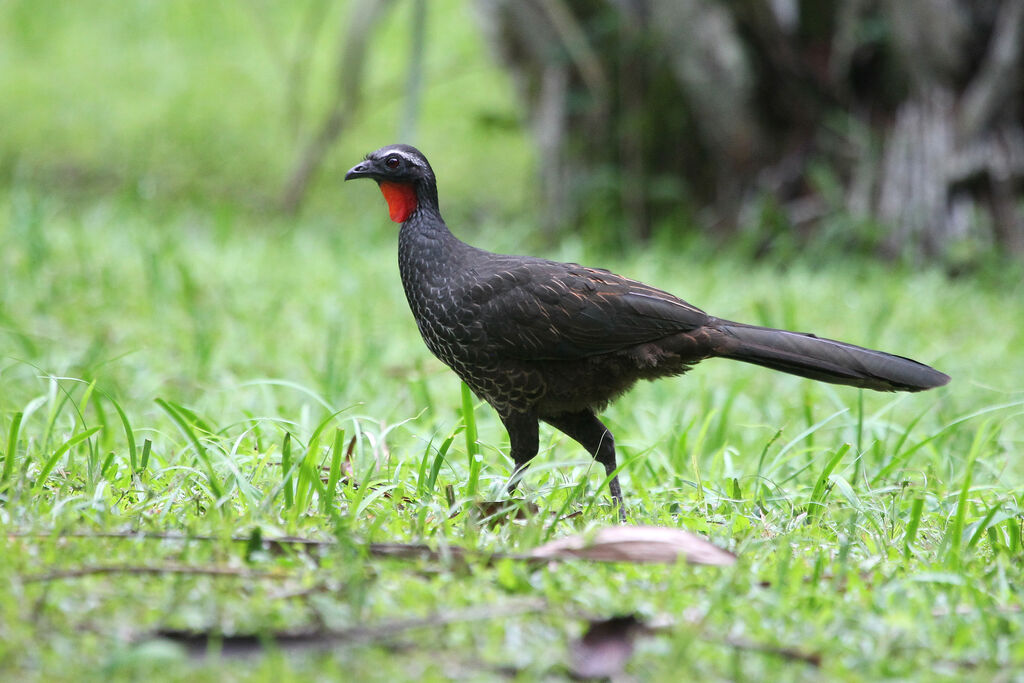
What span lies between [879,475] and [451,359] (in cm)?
133

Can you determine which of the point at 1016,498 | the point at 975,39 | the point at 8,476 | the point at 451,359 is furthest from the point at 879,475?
the point at 975,39

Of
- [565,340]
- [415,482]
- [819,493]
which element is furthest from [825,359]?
[415,482]

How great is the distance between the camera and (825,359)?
9.87 ft

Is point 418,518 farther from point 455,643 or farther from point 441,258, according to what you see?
point 441,258

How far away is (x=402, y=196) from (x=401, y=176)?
0.07m

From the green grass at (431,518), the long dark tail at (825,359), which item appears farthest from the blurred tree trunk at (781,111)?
the long dark tail at (825,359)

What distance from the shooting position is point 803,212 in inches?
321

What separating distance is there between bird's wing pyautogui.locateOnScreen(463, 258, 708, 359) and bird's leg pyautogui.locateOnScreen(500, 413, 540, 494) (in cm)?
22

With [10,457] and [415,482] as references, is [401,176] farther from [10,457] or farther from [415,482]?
[10,457]

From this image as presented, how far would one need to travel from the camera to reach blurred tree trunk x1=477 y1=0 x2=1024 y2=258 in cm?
767

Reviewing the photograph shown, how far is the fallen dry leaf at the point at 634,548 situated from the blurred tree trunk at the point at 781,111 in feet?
17.7

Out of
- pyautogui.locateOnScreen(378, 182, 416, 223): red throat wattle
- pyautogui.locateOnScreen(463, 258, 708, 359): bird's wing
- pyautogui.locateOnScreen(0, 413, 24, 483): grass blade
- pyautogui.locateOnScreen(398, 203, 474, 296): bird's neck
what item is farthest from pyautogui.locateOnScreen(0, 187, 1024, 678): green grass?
pyautogui.locateOnScreen(378, 182, 416, 223): red throat wattle

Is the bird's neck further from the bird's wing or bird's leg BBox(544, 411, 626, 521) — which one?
bird's leg BBox(544, 411, 626, 521)

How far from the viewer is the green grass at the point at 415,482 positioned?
1908 millimetres
